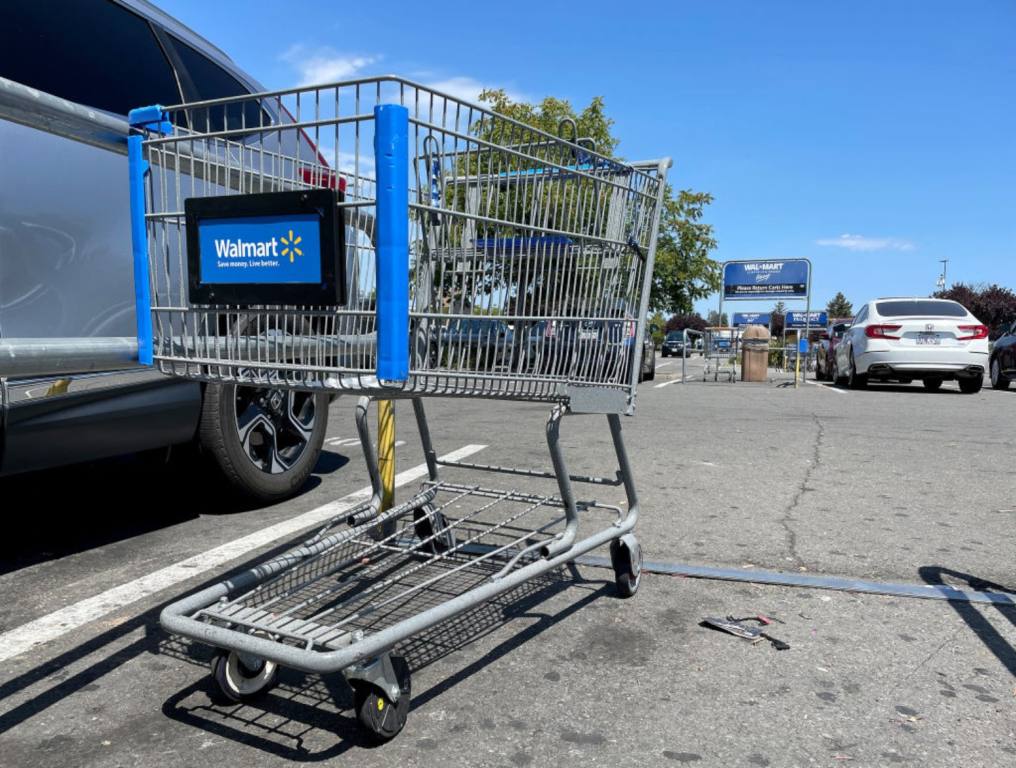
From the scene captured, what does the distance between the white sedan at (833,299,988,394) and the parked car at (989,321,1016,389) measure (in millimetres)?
1329

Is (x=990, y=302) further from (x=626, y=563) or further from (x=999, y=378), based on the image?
(x=626, y=563)

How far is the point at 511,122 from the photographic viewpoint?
2.46m

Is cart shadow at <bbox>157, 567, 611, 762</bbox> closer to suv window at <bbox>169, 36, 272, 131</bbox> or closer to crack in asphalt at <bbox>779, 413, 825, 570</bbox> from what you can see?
crack in asphalt at <bbox>779, 413, 825, 570</bbox>

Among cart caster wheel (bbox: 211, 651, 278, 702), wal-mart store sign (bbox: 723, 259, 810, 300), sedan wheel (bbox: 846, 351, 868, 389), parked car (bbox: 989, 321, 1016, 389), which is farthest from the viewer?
wal-mart store sign (bbox: 723, 259, 810, 300)

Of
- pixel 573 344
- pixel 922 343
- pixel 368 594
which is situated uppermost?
pixel 573 344

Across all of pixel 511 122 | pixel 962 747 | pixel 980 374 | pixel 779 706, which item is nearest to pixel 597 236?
pixel 511 122

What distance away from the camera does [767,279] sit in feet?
65.7

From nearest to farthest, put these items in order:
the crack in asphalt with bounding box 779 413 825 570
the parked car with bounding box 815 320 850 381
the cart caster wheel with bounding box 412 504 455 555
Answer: the cart caster wheel with bounding box 412 504 455 555 < the crack in asphalt with bounding box 779 413 825 570 < the parked car with bounding box 815 320 850 381

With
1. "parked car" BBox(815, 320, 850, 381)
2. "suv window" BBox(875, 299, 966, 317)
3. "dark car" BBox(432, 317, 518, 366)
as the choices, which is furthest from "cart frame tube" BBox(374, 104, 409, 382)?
"parked car" BBox(815, 320, 850, 381)

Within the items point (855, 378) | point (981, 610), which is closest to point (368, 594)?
point (981, 610)

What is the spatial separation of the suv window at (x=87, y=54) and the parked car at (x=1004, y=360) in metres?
14.6

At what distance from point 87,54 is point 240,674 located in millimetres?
2652

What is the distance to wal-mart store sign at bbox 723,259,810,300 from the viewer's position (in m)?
19.9

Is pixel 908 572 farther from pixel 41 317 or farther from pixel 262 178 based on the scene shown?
pixel 41 317
